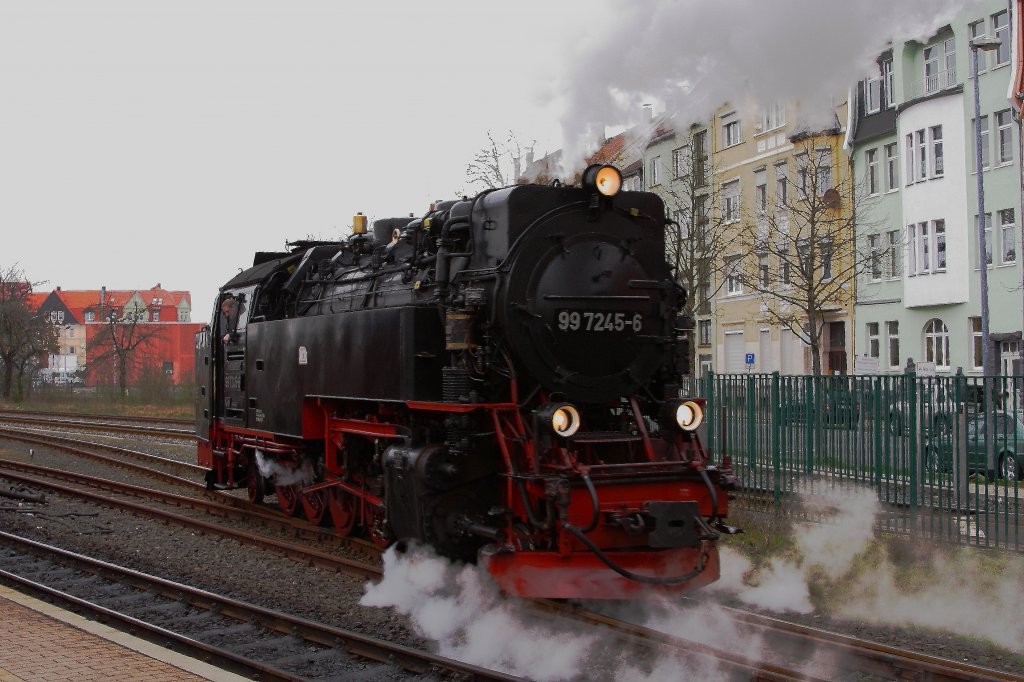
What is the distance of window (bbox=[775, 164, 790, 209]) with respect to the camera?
2328 centimetres

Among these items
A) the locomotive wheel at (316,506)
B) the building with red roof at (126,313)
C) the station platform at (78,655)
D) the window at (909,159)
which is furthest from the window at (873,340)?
the building with red roof at (126,313)

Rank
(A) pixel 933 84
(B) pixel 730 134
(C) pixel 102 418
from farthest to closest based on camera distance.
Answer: (B) pixel 730 134 < (C) pixel 102 418 < (A) pixel 933 84

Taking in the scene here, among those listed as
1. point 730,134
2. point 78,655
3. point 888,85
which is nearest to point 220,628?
point 78,655

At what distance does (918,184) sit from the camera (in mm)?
28297

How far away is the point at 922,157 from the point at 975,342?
5405 millimetres

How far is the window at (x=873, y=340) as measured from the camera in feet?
100

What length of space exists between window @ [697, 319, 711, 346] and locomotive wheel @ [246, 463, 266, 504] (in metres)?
27.0

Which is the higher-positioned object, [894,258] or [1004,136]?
[1004,136]

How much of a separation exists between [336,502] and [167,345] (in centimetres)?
7632

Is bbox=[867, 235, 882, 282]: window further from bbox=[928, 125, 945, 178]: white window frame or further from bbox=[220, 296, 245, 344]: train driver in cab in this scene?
bbox=[220, 296, 245, 344]: train driver in cab

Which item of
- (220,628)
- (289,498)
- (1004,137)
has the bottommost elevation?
(220,628)

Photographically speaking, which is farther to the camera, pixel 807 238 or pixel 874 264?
pixel 874 264

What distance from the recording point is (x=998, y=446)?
9.26 m

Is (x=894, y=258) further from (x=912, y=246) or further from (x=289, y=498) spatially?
(x=289, y=498)
